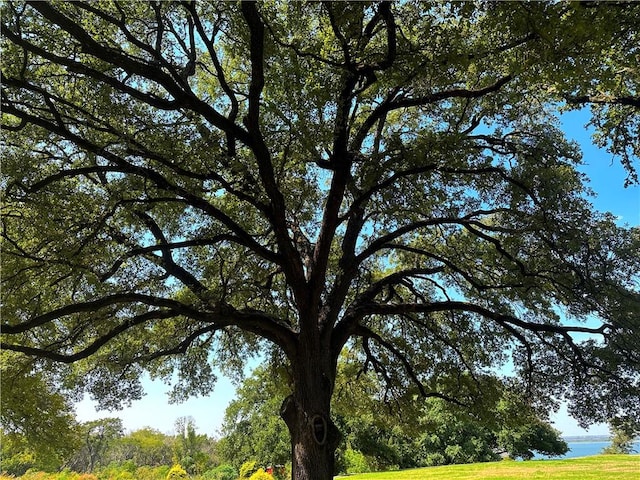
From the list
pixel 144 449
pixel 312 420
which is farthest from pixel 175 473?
pixel 144 449

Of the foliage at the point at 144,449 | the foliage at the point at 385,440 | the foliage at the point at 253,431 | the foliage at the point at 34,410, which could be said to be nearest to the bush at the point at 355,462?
the foliage at the point at 385,440

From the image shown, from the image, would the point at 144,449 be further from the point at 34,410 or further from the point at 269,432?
the point at 34,410

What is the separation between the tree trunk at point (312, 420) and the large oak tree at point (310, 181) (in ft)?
0.10

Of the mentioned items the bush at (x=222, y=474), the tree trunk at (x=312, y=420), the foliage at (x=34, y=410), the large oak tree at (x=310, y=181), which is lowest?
the bush at (x=222, y=474)

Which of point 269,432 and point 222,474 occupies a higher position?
point 269,432

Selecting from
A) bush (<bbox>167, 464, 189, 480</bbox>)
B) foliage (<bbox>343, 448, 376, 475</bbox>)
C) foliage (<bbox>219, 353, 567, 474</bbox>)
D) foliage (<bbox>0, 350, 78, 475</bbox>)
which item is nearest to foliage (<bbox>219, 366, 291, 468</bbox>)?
foliage (<bbox>219, 353, 567, 474</bbox>)

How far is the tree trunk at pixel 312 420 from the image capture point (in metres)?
6.52

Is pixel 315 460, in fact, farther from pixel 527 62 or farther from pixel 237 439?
pixel 237 439

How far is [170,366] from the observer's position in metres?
10.7

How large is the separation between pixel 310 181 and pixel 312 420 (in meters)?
4.02

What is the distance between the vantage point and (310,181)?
842 cm

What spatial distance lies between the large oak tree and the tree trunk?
0.03m

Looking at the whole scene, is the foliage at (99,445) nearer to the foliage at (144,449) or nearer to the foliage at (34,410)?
the foliage at (144,449)

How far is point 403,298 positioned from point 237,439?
73.4 ft
